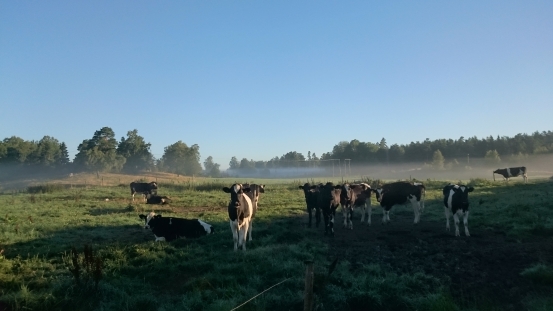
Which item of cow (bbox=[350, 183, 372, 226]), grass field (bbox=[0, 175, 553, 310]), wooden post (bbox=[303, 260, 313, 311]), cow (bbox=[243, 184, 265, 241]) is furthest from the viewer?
cow (bbox=[350, 183, 372, 226])

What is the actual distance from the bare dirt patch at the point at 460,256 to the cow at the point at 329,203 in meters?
0.54

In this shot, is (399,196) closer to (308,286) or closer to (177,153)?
(308,286)

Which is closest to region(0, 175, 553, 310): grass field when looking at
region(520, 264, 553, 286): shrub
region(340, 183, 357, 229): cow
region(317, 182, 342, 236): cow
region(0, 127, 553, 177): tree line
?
region(520, 264, 553, 286): shrub

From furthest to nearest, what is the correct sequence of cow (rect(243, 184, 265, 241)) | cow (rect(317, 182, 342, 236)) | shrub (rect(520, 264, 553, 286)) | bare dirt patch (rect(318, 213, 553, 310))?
cow (rect(317, 182, 342, 236)), cow (rect(243, 184, 265, 241)), shrub (rect(520, 264, 553, 286)), bare dirt patch (rect(318, 213, 553, 310))

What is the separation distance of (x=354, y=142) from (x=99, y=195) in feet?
296

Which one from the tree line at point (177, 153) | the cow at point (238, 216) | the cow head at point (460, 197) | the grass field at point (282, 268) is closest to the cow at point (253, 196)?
the grass field at point (282, 268)

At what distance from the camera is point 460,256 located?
1244 cm

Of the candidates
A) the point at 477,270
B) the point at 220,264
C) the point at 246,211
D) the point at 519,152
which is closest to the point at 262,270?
the point at 220,264

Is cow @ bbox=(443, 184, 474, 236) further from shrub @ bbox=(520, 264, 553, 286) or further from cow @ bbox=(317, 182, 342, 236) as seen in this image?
shrub @ bbox=(520, 264, 553, 286)

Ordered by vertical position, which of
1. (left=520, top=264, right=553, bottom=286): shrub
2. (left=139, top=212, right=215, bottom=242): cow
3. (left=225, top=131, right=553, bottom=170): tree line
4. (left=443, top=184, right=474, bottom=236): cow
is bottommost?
(left=520, top=264, right=553, bottom=286): shrub

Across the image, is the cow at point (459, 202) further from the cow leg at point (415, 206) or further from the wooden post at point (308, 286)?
the wooden post at point (308, 286)

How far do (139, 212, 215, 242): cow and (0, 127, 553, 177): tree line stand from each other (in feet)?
251

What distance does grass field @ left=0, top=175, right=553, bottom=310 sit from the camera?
8.88m

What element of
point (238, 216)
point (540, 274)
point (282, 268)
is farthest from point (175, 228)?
point (540, 274)
